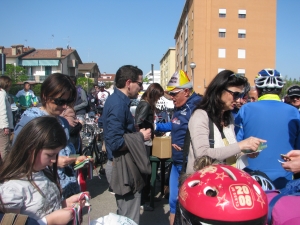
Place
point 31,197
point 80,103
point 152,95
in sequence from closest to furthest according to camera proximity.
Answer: point 31,197 < point 152,95 < point 80,103

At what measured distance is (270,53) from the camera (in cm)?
4491

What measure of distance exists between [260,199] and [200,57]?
42.6 meters

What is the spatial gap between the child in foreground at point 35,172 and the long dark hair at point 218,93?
126cm

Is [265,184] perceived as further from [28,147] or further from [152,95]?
[152,95]

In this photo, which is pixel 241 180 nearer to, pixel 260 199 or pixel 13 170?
pixel 260 199

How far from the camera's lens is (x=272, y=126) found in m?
2.79

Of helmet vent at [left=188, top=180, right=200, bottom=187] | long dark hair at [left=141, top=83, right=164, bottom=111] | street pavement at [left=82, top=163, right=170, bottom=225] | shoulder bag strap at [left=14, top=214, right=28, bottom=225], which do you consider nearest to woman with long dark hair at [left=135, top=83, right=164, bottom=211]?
long dark hair at [left=141, top=83, right=164, bottom=111]

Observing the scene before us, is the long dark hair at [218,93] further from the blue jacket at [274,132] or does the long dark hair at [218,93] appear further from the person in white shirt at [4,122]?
the person in white shirt at [4,122]

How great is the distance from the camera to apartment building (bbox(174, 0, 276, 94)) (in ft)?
141

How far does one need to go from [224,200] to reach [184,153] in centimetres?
124

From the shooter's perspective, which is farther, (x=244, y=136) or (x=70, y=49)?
(x=70, y=49)

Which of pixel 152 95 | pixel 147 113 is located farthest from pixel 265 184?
pixel 152 95

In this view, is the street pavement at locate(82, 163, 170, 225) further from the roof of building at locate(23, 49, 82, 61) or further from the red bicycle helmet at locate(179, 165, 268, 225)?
the roof of building at locate(23, 49, 82, 61)

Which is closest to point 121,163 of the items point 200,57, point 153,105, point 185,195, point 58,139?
point 58,139
